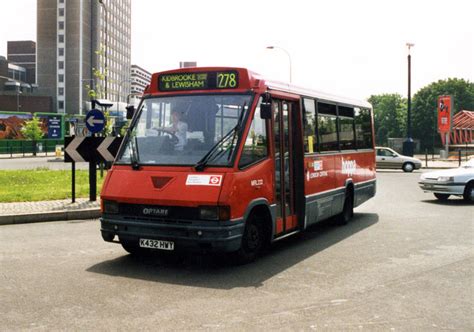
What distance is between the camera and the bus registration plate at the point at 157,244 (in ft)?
22.4

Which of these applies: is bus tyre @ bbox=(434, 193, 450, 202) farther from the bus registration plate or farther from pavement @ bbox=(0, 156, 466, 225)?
the bus registration plate

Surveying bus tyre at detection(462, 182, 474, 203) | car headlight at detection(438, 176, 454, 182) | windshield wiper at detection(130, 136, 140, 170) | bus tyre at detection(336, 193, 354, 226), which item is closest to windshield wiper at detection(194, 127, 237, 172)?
windshield wiper at detection(130, 136, 140, 170)

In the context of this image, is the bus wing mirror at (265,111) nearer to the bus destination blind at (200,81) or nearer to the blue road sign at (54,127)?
the bus destination blind at (200,81)

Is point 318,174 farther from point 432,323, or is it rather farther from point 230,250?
point 432,323

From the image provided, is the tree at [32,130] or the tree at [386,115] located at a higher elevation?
the tree at [386,115]

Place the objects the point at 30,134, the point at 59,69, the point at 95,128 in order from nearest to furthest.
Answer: the point at 95,128
the point at 30,134
the point at 59,69

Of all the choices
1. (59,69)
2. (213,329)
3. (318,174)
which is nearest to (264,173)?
(318,174)

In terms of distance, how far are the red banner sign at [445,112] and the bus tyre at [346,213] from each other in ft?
146

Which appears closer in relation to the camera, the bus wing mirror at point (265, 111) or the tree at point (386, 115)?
the bus wing mirror at point (265, 111)

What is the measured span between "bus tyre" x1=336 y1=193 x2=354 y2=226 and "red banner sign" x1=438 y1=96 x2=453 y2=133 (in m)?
44.5

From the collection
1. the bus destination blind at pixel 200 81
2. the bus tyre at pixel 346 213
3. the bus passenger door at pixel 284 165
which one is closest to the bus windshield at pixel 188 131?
the bus destination blind at pixel 200 81

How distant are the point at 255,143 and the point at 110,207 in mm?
2131

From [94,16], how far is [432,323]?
404 feet

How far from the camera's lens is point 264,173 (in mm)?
7559
